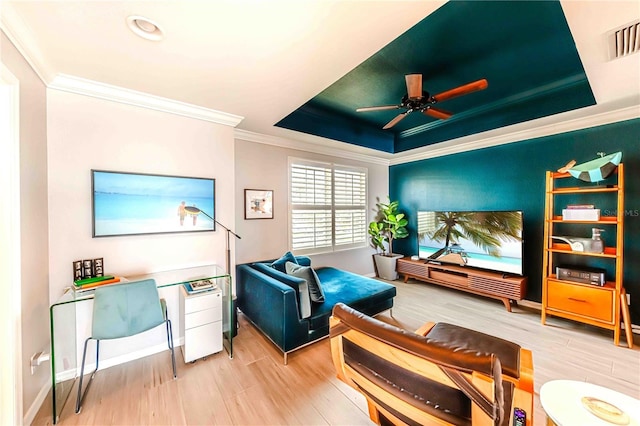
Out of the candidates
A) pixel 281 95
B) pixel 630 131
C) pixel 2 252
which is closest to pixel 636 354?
pixel 630 131

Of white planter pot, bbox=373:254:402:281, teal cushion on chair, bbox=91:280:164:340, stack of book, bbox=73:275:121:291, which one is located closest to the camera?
teal cushion on chair, bbox=91:280:164:340

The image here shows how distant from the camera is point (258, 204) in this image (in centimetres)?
354

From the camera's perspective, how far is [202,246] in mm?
2760

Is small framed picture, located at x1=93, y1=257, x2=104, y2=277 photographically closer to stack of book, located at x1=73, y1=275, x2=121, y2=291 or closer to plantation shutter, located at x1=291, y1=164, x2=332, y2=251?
stack of book, located at x1=73, y1=275, x2=121, y2=291

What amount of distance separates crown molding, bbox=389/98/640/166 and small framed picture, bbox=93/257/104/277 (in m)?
4.77

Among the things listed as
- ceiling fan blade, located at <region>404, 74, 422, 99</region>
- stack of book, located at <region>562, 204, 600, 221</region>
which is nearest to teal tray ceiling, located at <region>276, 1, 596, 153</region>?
ceiling fan blade, located at <region>404, 74, 422, 99</region>

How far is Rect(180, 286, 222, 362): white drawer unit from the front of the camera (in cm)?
223

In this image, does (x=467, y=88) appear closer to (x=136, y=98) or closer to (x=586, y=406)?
(x=586, y=406)

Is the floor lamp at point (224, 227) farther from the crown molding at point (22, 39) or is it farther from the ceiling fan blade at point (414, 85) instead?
the ceiling fan blade at point (414, 85)

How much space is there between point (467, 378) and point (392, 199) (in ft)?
16.0

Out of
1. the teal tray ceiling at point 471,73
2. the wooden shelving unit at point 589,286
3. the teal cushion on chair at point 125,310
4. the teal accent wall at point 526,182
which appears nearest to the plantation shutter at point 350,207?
the teal tray ceiling at point 471,73

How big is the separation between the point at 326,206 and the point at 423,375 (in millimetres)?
3559

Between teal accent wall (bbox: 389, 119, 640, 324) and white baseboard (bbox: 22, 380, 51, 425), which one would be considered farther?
teal accent wall (bbox: 389, 119, 640, 324)

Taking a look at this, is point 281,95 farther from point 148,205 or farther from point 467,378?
point 467,378
